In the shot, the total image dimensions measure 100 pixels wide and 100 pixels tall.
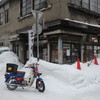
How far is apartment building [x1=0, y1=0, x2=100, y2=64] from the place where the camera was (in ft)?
38.8

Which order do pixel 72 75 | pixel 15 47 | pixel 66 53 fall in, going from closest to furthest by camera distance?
pixel 72 75 < pixel 66 53 < pixel 15 47

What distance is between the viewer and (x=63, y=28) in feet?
38.2

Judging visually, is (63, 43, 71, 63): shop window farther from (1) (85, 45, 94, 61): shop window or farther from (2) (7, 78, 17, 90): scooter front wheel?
(2) (7, 78, 17, 90): scooter front wheel

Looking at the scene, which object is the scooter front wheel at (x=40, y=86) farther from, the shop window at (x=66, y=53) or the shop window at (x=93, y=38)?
the shop window at (x=93, y=38)

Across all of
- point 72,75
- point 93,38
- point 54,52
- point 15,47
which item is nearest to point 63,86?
point 72,75

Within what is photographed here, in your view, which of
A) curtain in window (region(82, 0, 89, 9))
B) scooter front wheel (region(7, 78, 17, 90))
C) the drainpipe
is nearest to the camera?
scooter front wheel (region(7, 78, 17, 90))

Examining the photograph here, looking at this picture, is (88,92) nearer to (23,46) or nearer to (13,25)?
(23,46)

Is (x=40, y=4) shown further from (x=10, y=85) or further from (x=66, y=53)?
(x=10, y=85)

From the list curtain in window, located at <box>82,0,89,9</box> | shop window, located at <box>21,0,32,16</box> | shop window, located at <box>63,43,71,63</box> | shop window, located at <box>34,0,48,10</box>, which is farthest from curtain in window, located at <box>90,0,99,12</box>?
shop window, located at <box>21,0,32,16</box>

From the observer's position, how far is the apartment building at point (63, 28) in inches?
466

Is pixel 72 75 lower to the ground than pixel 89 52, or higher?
lower

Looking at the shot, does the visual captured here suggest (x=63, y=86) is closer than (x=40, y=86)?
No

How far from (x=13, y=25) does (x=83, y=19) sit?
7507 millimetres

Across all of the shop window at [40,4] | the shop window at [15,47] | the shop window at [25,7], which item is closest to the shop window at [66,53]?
the shop window at [40,4]
